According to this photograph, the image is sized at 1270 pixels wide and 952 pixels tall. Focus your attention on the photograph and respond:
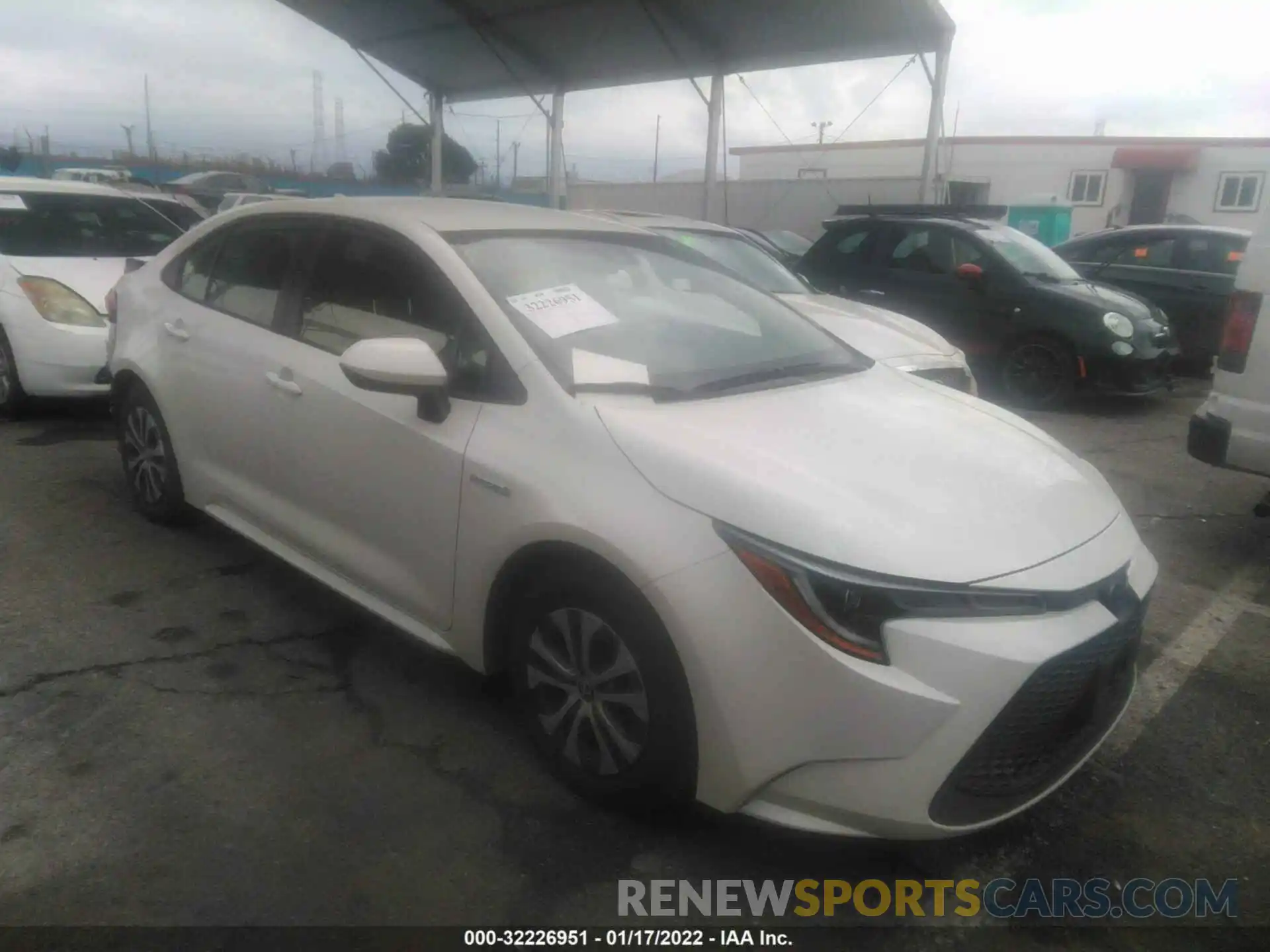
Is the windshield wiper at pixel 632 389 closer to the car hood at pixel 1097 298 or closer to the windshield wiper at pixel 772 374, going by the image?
the windshield wiper at pixel 772 374

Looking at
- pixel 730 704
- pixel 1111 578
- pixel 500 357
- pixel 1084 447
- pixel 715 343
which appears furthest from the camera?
pixel 1084 447

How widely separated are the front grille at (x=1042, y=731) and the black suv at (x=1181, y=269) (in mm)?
7937

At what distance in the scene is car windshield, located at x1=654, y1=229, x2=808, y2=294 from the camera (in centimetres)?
658

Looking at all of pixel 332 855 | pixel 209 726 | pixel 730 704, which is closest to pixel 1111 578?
pixel 730 704

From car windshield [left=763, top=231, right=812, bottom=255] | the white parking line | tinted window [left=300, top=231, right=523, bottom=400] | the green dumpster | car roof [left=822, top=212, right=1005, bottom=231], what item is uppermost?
the green dumpster

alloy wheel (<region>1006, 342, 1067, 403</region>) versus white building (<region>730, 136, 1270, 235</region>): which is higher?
white building (<region>730, 136, 1270, 235</region>)

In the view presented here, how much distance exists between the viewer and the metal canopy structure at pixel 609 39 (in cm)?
1173

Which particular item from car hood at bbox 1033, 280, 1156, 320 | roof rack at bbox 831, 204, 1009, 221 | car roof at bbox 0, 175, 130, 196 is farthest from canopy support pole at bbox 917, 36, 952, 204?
car roof at bbox 0, 175, 130, 196

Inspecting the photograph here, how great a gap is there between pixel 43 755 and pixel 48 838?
1.38ft

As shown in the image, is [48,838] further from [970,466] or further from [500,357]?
[970,466]

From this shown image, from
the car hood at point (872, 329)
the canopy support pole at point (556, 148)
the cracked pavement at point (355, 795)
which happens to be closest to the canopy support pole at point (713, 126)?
the canopy support pole at point (556, 148)

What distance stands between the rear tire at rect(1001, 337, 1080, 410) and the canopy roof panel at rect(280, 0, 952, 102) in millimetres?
5101

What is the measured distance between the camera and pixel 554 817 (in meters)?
2.53

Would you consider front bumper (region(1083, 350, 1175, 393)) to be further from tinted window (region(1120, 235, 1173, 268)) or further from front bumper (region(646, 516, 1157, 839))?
front bumper (region(646, 516, 1157, 839))
